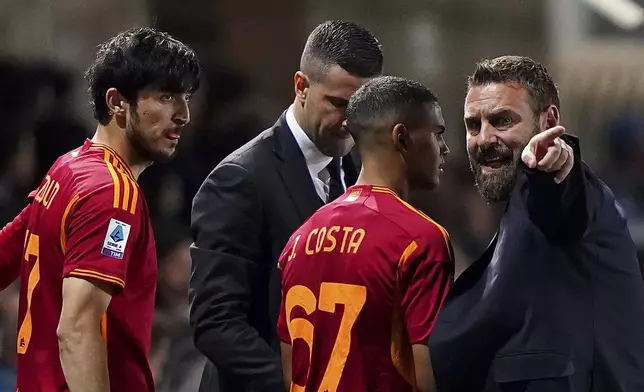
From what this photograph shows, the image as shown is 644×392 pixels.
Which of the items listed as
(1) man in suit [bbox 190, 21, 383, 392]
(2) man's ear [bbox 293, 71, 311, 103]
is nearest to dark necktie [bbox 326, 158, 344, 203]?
(1) man in suit [bbox 190, 21, 383, 392]

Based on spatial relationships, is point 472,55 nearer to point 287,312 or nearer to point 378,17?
point 378,17

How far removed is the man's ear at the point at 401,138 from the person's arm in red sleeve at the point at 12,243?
895 mm

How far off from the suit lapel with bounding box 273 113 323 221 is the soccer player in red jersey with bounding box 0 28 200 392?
254 mm

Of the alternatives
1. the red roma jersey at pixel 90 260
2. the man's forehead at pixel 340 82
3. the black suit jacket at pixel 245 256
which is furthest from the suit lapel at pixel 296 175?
the red roma jersey at pixel 90 260

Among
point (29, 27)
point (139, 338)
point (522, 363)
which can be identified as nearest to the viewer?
point (522, 363)

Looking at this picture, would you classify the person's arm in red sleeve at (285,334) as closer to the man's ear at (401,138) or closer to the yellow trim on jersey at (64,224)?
the man's ear at (401,138)

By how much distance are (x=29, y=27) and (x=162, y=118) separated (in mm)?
4094

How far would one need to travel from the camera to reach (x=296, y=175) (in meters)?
2.76

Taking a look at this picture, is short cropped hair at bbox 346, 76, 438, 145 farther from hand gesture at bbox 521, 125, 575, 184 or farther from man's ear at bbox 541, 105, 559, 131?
hand gesture at bbox 521, 125, 575, 184

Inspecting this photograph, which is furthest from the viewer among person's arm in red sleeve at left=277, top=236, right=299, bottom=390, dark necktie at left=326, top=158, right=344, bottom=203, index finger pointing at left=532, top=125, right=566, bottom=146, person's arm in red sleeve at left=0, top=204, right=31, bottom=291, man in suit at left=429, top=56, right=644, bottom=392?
dark necktie at left=326, top=158, right=344, bottom=203

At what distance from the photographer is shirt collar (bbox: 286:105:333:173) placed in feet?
9.20

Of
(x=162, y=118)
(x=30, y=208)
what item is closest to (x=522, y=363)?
(x=162, y=118)

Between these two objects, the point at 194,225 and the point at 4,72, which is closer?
the point at 194,225

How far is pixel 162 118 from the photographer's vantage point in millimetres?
2619
